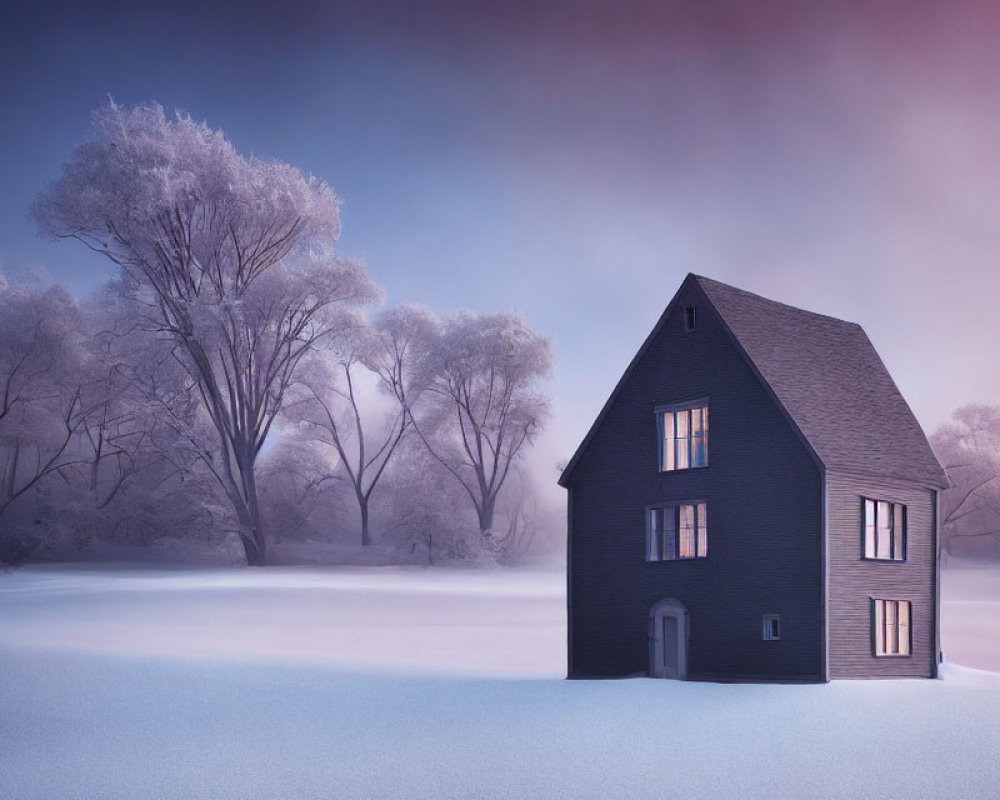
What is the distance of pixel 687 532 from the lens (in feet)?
85.7

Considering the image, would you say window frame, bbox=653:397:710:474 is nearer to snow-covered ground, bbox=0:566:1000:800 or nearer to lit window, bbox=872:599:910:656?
snow-covered ground, bbox=0:566:1000:800

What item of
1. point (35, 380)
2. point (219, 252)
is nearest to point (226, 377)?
point (219, 252)

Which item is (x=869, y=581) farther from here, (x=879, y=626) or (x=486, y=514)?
(x=486, y=514)

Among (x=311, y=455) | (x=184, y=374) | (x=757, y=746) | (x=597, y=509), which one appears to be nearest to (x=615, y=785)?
(x=757, y=746)

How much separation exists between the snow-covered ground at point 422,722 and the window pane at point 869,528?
3.01m

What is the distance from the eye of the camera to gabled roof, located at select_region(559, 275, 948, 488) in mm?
25375

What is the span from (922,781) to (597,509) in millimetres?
13009

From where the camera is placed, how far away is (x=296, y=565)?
60.6 meters

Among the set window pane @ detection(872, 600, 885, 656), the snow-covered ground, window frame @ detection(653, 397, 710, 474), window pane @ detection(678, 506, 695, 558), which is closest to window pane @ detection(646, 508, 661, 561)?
window pane @ detection(678, 506, 695, 558)

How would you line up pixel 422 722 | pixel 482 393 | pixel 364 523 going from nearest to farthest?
pixel 422 722, pixel 364 523, pixel 482 393

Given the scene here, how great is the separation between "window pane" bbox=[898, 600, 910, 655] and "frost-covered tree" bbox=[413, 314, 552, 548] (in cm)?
4220

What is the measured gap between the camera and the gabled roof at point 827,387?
25.4 meters

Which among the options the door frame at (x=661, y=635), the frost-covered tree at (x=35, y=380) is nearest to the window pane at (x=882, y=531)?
the door frame at (x=661, y=635)

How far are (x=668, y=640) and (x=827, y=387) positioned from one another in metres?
7.66
